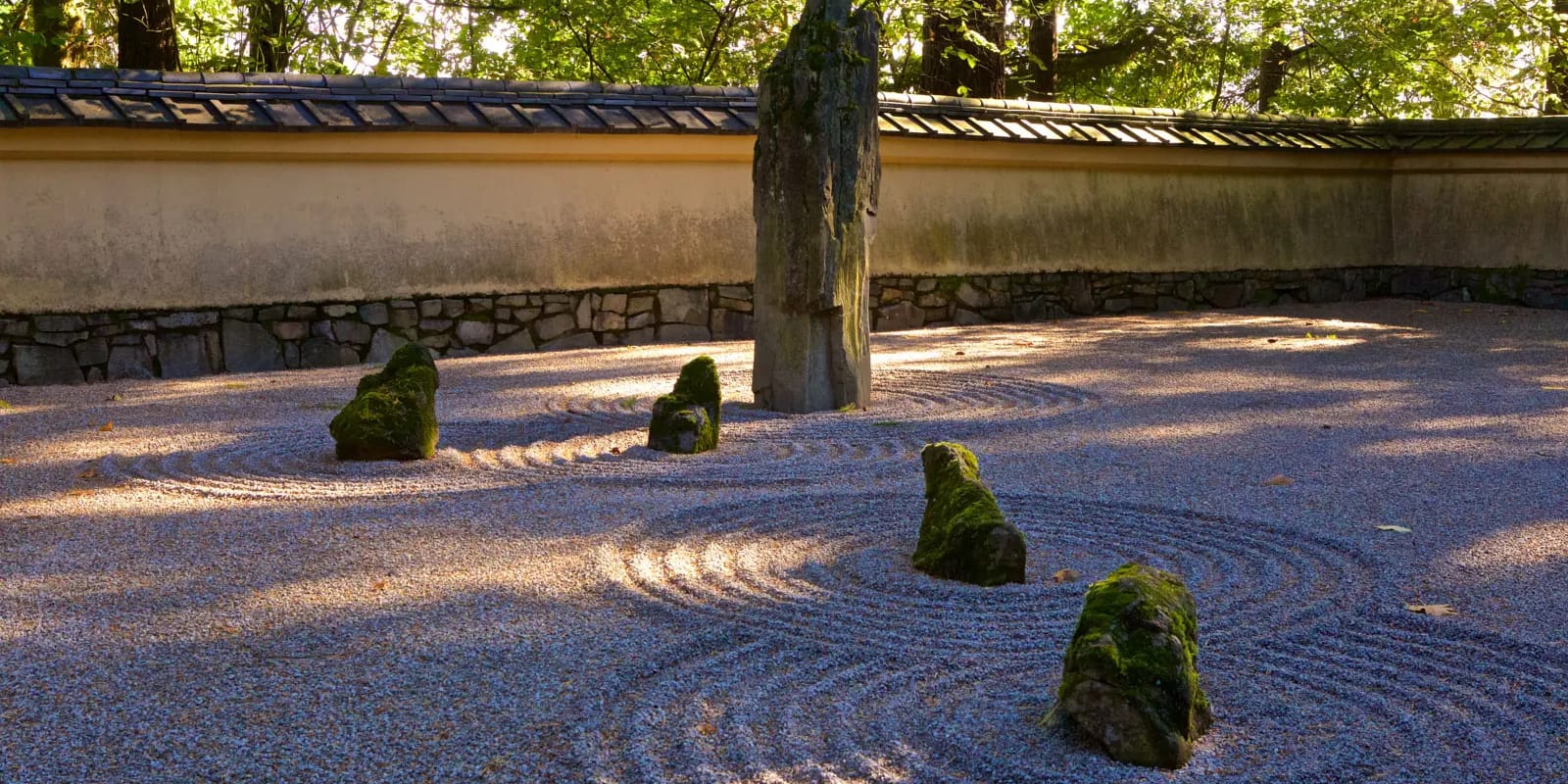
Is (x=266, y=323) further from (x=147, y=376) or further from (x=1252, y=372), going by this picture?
(x=1252, y=372)

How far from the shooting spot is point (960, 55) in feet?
50.0

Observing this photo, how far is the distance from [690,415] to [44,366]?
202 inches

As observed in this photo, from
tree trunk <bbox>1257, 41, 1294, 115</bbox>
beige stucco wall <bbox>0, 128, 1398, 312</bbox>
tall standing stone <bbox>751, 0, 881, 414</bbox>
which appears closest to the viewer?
tall standing stone <bbox>751, 0, 881, 414</bbox>

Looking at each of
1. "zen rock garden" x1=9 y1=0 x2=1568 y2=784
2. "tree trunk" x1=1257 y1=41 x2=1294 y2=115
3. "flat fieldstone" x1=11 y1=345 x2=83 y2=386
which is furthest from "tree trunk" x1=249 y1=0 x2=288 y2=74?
"tree trunk" x1=1257 y1=41 x2=1294 y2=115

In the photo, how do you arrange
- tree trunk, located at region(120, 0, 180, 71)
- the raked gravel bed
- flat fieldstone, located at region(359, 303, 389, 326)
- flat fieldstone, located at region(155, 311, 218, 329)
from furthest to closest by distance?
tree trunk, located at region(120, 0, 180, 71) < flat fieldstone, located at region(359, 303, 389, 326) < flat fieldstone, located at region(155, 311, 218, 329) < the raked gravel bed

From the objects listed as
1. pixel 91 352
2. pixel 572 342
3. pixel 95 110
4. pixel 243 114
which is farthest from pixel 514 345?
pixel 95 110

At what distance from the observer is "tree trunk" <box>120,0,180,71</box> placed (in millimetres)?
12750

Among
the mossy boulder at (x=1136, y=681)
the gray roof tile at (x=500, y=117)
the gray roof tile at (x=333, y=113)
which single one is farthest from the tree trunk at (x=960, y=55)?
the mossy boulder at (x=1136, y=681)

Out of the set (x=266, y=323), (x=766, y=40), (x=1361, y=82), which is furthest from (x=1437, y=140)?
(x=266, y=323)

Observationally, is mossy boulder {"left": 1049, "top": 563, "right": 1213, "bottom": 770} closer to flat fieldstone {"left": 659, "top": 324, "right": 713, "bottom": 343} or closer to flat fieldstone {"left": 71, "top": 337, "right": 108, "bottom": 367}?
flat fieldstone {"left": 71, "top": 337, "right": 108, "bottom": 367}

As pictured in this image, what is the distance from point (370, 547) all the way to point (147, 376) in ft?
18.6

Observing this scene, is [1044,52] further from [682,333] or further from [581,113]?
[581,113]

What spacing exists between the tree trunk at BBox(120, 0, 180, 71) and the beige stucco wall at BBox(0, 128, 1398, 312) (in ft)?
12.9

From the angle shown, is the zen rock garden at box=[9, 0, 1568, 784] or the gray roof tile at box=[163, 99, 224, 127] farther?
the gray roof tile at box=[163, 99, 224, 127]
